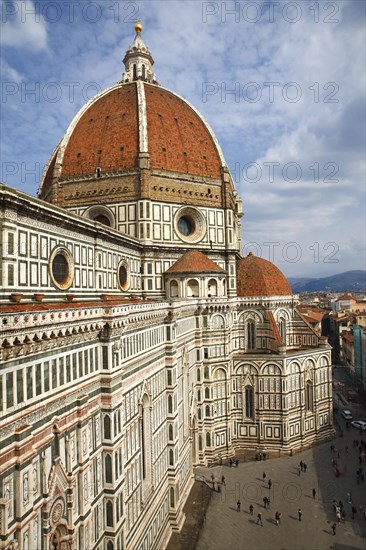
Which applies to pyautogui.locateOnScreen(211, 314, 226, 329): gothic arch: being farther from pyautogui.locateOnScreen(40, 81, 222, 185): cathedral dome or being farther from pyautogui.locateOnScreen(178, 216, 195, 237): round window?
pyautogui.locateOnScreen(40, 81, 222, 185): cathedral dome

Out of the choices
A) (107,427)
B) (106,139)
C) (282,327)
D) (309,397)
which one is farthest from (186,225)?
(107,427)

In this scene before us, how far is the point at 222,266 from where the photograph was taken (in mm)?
34188

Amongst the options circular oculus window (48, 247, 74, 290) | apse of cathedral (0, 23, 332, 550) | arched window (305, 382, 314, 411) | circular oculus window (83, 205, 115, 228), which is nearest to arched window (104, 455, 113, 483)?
apse of cathedral (0, 23, 332, 550)

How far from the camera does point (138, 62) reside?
42.1 m

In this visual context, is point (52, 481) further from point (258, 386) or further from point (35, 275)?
point (258, 386)

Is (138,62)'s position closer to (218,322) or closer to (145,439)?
(218,322)

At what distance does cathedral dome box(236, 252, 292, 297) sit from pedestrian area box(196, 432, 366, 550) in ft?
41.3

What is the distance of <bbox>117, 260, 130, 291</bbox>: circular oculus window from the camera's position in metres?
26.9

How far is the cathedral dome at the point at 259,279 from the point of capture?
34.8 meters

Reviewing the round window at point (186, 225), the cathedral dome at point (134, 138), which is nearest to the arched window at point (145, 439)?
the round window at point (186, 225)

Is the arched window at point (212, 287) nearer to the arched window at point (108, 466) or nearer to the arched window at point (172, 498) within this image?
the arched window at point (172, 498)

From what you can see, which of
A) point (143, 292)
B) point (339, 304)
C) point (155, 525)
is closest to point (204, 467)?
point (155, 525)

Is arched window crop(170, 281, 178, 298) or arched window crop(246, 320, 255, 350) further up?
arched window crop(170, 281, 178, 298)

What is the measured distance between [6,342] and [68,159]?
27.1m
